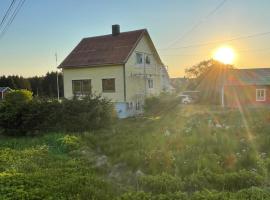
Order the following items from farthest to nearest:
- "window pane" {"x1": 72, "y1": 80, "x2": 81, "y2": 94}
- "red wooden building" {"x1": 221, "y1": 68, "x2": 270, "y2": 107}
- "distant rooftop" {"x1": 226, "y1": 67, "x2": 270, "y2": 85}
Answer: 1. "distant rooftop" {"x1": 226, "y1": 67, "x2": 270, "y2": 85}
2. "red wooden building" {"x1": 221, "y1": 68, "x2": 270, "y2": 107}
3. "window pane" {"x1": 72, "y1": 80, "x2": 81, "y2": 94}

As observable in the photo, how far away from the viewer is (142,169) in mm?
7734

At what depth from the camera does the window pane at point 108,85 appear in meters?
25.3

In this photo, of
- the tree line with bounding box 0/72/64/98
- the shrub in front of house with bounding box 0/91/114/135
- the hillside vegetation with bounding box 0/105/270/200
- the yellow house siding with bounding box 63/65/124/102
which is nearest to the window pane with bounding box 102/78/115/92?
the yellow house siding with bounding box 63/65/124/102

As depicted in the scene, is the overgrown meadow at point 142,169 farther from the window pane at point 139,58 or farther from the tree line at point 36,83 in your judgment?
the tree line at point 36,83

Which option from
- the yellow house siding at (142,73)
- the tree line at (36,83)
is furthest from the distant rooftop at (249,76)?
the tree line at (36,83)

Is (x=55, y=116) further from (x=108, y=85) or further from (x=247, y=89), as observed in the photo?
(x=247, y=89)

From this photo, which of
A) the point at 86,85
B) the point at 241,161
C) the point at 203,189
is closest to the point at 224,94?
the point at 86,85

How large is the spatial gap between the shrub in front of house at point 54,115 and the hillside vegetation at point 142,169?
374 centimetres

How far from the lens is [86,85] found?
87.1 ft

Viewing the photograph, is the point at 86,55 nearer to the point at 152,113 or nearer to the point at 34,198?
the point at 152,113

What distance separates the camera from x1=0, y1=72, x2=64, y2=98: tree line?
5331 centimetres

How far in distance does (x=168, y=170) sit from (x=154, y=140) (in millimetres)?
3554

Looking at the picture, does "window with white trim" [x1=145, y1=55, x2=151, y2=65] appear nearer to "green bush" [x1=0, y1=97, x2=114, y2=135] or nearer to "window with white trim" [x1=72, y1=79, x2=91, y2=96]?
"window with white trim" [x1=72, y1=79, x2=91, y2=96]

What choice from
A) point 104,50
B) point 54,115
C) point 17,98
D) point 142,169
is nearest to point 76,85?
point 104,50
